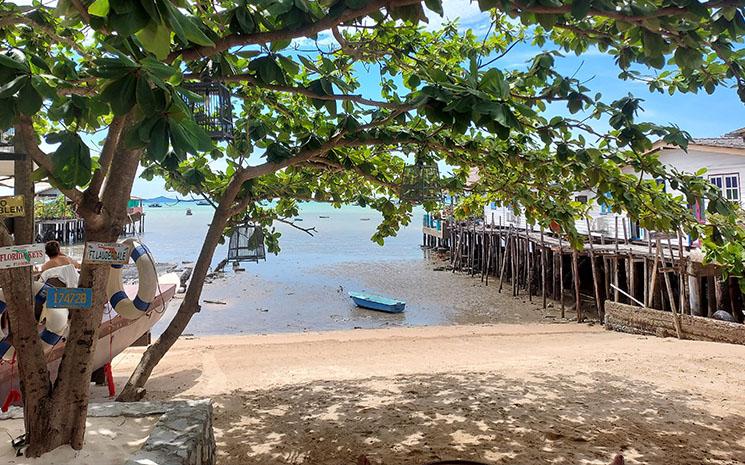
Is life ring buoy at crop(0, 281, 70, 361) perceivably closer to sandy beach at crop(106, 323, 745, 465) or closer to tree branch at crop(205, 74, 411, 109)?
sandy beach at crop(106, 323, 745, 465)

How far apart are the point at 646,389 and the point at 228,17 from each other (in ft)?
20.7

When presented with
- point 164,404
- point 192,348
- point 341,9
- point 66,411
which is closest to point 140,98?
point 341,9

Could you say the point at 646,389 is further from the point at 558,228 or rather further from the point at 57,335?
the point at 57,335

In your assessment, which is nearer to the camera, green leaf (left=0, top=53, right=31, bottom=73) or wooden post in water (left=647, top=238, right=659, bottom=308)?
green leaf (left=0, top=53, right=31, bottom=73)

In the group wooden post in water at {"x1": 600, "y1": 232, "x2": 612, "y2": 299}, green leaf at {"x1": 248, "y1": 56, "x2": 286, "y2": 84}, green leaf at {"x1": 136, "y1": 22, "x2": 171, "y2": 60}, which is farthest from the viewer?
wooden post in water at {"x1": 600, "y1": 232, "x2": 612, "y2": 299}

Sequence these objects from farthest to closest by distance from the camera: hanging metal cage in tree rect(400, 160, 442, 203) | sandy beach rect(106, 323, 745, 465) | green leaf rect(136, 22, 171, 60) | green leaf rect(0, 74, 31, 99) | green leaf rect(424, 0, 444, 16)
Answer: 1. hanging metal cage in tree rect(400, 160, 442, 203)
2. sandy beach rect(106, 323, 745, 465)
3. green leaf rect(424, 0, 444, 16)
4. green leaf rect(0, 74, 31, 99)
5. green leaf rect(136, 22, 171, 60)

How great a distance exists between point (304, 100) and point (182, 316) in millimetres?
3043

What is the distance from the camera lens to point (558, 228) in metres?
6.51

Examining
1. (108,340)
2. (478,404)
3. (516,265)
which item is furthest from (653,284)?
(108,340)

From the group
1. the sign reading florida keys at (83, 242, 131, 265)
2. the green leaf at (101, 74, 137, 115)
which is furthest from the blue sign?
the green leaf at (101, 74, 137, 115)

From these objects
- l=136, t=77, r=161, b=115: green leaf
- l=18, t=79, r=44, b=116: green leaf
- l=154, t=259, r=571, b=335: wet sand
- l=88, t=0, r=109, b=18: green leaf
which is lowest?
l=154, t=259, r=571, b=335: wet sand

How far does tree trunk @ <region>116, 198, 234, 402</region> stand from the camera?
538cm

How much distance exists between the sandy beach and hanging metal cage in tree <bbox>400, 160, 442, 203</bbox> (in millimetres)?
2566

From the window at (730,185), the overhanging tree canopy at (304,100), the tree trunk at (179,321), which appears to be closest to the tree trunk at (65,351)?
the overhanging tree canopy at (304,100)
